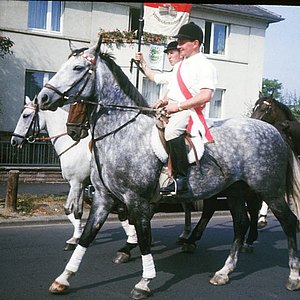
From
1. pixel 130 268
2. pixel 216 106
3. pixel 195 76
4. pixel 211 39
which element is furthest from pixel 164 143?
pixel 211 39

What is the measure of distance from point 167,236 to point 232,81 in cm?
1031

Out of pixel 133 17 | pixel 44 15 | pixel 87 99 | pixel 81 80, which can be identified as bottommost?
pixel 87 99

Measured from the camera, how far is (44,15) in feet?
40.0

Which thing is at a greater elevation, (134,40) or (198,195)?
(134,40)

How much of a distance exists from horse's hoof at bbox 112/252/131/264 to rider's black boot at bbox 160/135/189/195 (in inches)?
57.0

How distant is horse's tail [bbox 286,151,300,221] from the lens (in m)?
5.44

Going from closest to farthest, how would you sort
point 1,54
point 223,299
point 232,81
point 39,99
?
1. point 39,99
2. point 223,299
3. point 1,54
4. point 232,81

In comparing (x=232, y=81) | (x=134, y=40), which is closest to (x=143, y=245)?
(x=134, y=40)

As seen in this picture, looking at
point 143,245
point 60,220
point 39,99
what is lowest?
point 60,220

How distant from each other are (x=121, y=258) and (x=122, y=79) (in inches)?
87.1

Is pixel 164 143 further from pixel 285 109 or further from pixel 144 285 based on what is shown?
pixel 285 109

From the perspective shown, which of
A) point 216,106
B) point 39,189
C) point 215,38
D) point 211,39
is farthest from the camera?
point 215,38

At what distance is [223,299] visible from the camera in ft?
15.0

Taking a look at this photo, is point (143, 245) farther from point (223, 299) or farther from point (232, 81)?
Result: point (232, 81)
